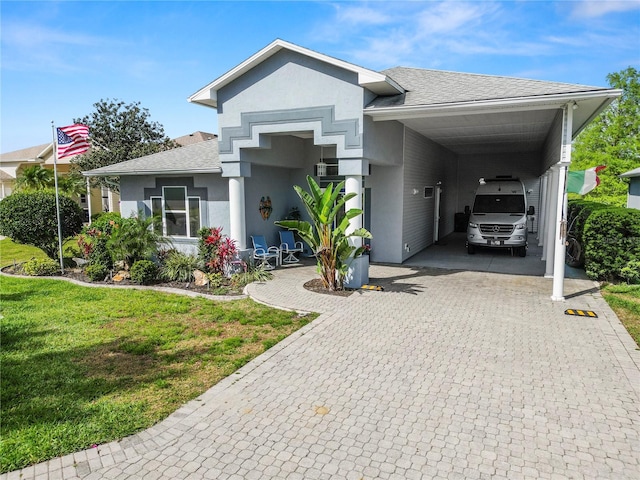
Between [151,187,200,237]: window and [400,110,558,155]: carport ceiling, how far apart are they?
24.2ft

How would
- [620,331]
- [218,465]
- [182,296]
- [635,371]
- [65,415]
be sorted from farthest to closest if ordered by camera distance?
[182,296]
[620,331]
[635,371]
[65,415]
[218,465]

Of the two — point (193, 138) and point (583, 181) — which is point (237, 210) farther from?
point (193, 138)

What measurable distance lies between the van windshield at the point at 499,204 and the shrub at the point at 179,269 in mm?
10520

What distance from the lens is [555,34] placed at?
42.4 ft

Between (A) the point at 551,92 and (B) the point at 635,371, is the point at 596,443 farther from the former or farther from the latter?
(A) the point at 551,92

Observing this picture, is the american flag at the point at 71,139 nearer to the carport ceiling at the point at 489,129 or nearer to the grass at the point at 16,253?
the grass at the point at 16,253

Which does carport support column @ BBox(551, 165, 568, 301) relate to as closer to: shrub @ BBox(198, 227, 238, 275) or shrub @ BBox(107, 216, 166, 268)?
shrub @ BBox(198, 227, 238, 275)

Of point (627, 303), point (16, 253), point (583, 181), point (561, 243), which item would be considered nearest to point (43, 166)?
point (16, 253)

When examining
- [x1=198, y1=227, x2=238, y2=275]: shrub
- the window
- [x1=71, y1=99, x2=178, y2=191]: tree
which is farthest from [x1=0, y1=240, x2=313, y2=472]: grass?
[x1=71, y1=99, x2=178, y2=191]: tree

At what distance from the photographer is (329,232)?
33.6 feet

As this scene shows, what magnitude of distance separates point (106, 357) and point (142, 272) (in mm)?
5260

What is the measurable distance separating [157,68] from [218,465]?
14.1 m

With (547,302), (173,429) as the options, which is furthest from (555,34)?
(173,429)

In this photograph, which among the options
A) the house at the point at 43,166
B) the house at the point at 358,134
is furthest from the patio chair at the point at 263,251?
the house at the point at 43,166
